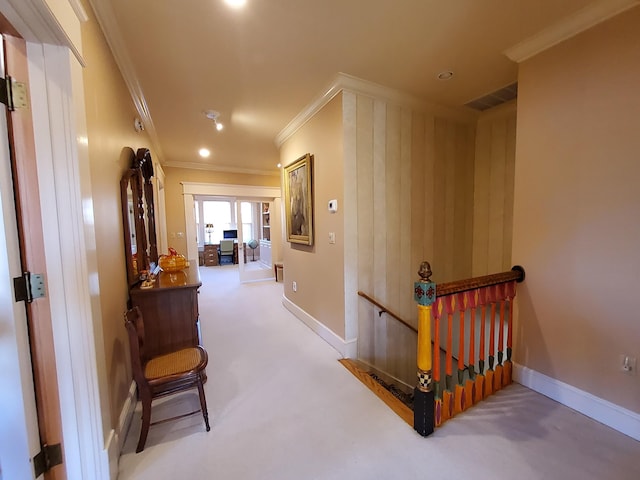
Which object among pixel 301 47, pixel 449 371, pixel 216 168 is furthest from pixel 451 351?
pixel 216 168

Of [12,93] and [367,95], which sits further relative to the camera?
[367,95]

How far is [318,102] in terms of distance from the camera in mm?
2727

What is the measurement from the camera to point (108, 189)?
62.9 inches

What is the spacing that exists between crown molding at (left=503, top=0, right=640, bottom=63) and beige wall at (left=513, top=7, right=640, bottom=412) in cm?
4

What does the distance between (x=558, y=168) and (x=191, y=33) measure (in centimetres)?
275

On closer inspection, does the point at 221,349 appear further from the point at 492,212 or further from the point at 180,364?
the point at 492,212

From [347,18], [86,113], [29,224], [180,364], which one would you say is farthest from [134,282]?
[347,18]

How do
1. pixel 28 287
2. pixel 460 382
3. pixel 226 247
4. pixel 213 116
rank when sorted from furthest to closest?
pixel 226 247
pixel 213 116
pixel 460 382
pixel 28 287

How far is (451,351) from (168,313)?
216 centimetres

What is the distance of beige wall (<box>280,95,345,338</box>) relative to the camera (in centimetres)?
256

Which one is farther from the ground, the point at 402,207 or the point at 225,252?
the point at 402,207

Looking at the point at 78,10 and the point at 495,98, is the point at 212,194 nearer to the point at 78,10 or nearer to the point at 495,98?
the point at 78,10

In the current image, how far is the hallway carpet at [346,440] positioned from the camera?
1337mm

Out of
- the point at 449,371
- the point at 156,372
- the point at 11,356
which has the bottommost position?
the point at 449,371
